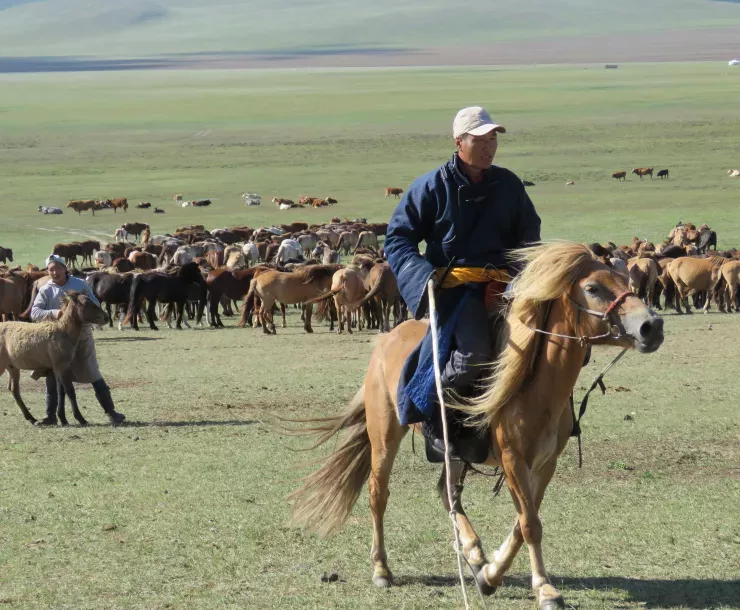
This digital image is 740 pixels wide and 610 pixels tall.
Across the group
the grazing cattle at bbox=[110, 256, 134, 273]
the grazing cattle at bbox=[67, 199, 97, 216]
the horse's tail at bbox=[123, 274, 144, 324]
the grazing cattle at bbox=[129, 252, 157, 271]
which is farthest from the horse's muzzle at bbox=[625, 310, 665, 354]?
the grazing cattle at bbox=[67, 199, 97, 216]

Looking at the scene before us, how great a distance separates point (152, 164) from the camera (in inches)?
2719

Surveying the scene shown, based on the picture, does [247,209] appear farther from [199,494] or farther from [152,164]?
[199,494]

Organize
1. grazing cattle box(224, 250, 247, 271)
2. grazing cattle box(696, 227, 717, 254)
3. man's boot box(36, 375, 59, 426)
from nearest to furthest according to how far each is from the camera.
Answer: man's boot box(36, 375, 59, 426) < grazing cattle box(224, 250, 247, 271) < grazing cattle box(696, 227, 717, 254)

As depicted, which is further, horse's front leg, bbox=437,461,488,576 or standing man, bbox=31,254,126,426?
standing man, bbox=31,254,126,426

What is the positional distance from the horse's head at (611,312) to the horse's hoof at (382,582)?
5.66 feet

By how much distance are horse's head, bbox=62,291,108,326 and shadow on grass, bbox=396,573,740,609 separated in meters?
5.93

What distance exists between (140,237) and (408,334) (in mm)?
39178

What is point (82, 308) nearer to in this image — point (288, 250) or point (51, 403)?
point (51, 403)

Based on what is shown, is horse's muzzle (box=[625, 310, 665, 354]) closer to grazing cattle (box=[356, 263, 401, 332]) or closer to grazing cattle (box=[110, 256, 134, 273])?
grazing cattle (box=[356, 263, 401, 332])

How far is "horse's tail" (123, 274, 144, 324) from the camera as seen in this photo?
2280 cm

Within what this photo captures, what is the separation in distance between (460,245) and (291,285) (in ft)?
55.1

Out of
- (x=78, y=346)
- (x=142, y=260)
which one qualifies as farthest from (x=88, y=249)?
(x=78, y=346)

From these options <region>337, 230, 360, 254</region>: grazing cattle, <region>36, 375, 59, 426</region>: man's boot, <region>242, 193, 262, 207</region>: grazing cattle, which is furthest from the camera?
<region>242, 193, 262, 207</region>: grazing cattle

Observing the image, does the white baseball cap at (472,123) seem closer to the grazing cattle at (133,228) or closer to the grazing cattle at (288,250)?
the grazing cattle at (288,250)
